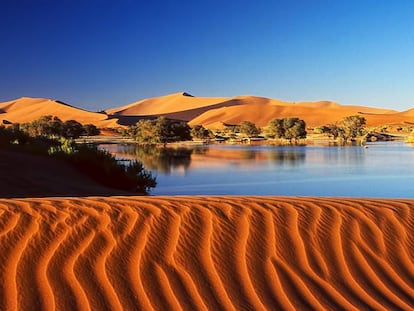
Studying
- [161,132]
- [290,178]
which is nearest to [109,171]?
[290,178]

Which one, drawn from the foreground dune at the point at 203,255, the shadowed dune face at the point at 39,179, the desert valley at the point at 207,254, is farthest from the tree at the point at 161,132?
the foreground dune at the point at 203,255

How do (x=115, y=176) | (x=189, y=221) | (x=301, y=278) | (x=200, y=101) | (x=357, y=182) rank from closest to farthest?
(x=301, y=278) → (x=189, y=221) → (x=115, y=176) → (x=357, y=182) → (x=200, y=101)

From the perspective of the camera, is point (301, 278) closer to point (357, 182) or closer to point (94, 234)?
point (94, 234)

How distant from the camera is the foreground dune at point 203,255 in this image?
3.32 metres

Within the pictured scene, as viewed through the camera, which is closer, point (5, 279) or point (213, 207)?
point (5, 279)

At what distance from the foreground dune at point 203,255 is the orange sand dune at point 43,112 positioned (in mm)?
109566

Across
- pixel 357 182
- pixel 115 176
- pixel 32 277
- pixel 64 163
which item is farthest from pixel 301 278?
pixel 357 182

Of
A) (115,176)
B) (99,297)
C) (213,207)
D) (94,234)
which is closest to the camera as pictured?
(99,297)

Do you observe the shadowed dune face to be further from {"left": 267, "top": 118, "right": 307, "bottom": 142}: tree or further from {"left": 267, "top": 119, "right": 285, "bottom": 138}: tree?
{"left": 267, "top": 119, "right": 285, "bottom": 138}: tree

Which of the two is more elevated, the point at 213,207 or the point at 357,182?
the point at 213,207

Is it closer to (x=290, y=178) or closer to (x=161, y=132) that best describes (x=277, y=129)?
(x=161, y=132)

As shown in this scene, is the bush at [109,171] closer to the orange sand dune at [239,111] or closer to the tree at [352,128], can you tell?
the tree at [352,128]

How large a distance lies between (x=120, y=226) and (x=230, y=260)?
0.99 m

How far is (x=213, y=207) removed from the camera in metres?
4.79
